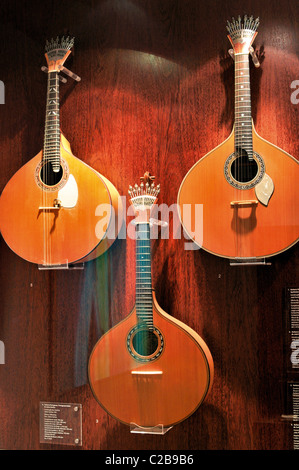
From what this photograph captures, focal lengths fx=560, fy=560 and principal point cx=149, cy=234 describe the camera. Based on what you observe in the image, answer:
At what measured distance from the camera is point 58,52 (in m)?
1.92

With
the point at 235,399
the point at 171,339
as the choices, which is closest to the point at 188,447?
the point at 235,399

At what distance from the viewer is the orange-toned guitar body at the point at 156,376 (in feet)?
5.43

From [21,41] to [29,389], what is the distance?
122 cm

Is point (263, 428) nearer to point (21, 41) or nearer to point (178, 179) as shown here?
point (178, 179)

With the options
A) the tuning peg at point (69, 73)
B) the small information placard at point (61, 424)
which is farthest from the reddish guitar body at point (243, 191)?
the small information placard at point (61, 424)

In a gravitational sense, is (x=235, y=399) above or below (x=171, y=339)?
below

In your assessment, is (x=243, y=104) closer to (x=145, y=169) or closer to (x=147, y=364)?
(x=145, y=169)

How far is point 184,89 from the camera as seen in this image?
6.06 ft

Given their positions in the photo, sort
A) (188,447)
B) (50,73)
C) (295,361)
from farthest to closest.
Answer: (50,73)
(188,447)
(295,361)

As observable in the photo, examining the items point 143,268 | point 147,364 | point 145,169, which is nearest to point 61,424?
point 147,364

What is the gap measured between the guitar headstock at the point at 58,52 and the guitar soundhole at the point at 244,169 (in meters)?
0.71

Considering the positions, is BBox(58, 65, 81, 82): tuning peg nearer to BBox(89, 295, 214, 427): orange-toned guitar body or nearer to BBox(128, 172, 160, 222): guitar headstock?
BBox(128, 172, 160, 222): guitar headstock

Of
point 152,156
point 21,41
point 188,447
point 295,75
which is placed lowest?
point 188,447

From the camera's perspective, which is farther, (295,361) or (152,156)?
(152,156)
